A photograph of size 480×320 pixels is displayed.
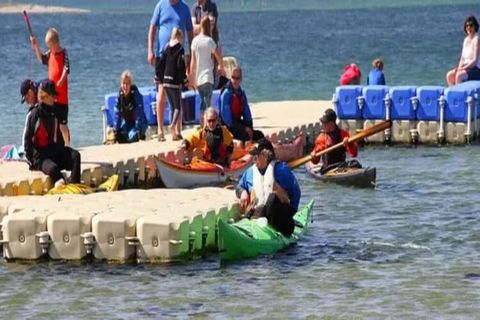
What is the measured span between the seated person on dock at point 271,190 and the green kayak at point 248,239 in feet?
0.46

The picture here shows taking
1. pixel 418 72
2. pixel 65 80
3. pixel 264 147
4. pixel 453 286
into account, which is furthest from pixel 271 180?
pixel 418 72

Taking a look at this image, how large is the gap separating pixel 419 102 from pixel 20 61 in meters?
49.9

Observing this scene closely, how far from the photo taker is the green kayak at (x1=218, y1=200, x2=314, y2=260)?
1811 cm

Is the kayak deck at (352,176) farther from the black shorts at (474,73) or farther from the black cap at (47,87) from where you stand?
the black shorts at (474,73)

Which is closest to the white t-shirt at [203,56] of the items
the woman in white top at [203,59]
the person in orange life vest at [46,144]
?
the woman in white top at [203,59]

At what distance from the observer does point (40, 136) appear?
68.7 feet

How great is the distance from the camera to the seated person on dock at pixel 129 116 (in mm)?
25891

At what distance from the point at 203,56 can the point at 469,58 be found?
7.16 meters

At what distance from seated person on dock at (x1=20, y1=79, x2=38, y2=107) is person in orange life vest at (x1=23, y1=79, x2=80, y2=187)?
0.63m

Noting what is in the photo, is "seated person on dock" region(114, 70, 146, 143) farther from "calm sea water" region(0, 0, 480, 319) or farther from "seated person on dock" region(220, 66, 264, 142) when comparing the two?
"calm sea water" region(0, 0, 480, 319)

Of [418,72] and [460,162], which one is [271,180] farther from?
[418,72]

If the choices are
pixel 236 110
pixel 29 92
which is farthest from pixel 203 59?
pixel 29 92

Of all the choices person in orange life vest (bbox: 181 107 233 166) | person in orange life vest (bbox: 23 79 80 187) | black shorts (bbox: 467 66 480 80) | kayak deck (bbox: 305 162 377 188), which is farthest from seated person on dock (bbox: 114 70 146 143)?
black shorts (bbox: 467 66 480 80)

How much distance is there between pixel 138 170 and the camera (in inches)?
941
